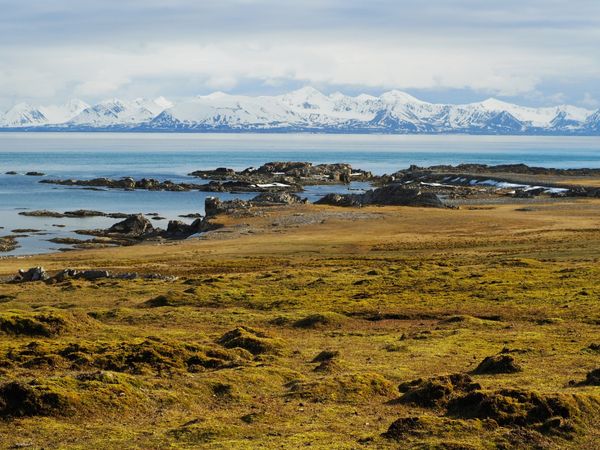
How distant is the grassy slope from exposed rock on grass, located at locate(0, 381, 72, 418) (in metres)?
0.12

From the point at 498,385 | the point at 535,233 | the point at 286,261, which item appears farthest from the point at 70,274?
the point at 535,233

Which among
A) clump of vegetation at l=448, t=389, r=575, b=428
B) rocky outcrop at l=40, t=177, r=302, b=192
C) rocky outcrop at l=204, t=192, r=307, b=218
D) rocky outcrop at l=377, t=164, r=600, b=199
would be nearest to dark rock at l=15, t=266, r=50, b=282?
clump of vegetation at l=448, t=389, r=575, b=428

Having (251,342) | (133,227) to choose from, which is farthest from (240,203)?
(251,342)

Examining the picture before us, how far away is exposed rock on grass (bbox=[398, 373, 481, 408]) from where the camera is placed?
24.4 meters

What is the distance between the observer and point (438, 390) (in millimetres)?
24641

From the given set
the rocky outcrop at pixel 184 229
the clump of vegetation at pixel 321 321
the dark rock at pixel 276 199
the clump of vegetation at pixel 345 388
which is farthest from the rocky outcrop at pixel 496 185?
the clump of vegetation at pixel 345 388

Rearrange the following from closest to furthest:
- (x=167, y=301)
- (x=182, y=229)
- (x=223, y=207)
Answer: (x=167, y=301), (x=182, y=229), (x=223, y=207)

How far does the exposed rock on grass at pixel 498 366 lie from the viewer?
29297 mm

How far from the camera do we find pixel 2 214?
4798 inches

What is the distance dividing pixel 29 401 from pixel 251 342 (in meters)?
12.2

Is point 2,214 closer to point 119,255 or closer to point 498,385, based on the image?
point 119,255

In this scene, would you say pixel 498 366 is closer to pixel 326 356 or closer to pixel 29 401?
pixel 326 356

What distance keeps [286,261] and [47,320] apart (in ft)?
117

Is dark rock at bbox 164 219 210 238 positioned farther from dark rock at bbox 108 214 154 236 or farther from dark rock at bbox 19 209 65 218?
dark rock at bbox 19 209 65 218
